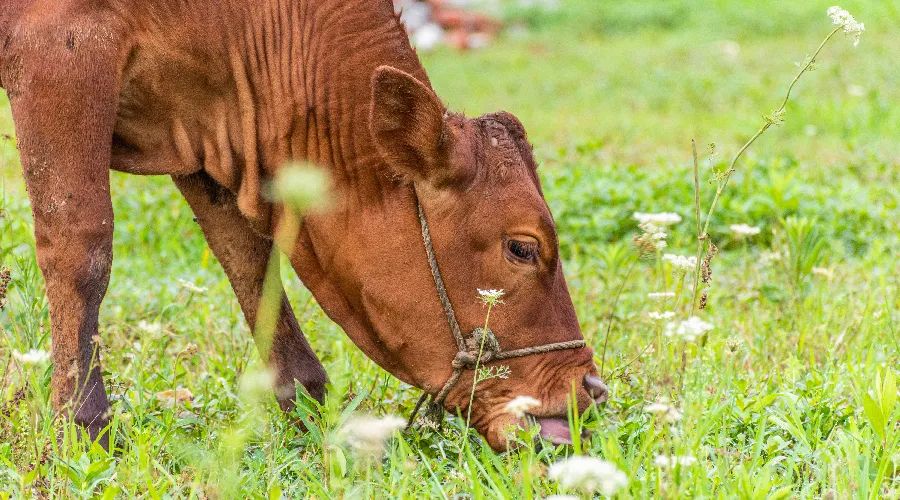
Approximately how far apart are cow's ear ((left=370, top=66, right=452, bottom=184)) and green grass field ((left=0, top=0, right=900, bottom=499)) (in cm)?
70

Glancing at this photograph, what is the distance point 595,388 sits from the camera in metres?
3.75

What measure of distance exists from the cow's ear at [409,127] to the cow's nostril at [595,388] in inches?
29.1

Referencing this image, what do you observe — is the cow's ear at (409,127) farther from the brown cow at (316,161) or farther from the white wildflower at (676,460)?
→ the white wildflower at (676,460)

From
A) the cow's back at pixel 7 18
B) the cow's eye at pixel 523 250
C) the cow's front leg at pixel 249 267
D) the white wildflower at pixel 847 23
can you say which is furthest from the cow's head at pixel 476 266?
the cow's back at pixel 7 18

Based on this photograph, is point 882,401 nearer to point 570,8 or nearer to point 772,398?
point 772,398

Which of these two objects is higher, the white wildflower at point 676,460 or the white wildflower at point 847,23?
the white wildflower at point 847,23

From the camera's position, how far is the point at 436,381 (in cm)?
382

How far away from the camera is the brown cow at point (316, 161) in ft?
12.0

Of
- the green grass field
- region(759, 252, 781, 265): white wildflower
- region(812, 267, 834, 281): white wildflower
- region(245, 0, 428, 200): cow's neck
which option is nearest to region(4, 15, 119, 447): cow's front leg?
the green grass field

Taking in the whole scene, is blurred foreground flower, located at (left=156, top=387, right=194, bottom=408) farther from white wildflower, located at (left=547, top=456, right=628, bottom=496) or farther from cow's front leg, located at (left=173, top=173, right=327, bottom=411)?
white wildflower, located at (left=547, top=456, right=628, bottom=496)

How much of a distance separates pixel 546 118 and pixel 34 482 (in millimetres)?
9105

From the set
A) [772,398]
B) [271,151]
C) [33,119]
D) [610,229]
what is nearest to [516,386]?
[772,398]

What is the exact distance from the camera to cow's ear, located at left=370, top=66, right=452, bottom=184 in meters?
3.61

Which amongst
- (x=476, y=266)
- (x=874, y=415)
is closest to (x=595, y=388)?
(x=476, y=266)
